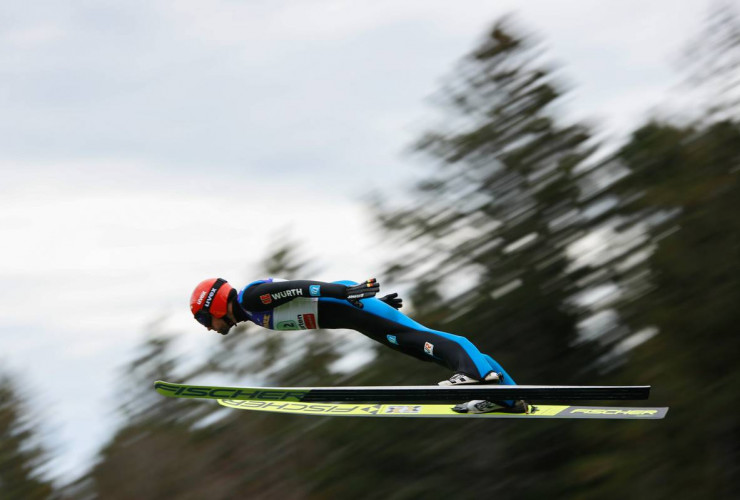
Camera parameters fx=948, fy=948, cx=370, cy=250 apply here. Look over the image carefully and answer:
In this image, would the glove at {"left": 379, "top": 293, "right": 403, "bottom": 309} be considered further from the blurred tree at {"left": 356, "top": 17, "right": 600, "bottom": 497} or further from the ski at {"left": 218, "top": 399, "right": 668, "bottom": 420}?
the blurred tree at {"left": 356, "top": 17, "right": 600, "bottom": 497}

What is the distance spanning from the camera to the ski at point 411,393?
24.3ft

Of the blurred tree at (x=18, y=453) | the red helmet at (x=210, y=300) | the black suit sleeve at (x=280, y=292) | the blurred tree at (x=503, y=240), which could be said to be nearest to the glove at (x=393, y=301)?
the black suit sleeve at (x=280, y=292)

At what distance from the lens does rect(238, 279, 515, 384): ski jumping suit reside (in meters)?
7.64

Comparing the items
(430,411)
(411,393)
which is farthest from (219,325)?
(430,411)

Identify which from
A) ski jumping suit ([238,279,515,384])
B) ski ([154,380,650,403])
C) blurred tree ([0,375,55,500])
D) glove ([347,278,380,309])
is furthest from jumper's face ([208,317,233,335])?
blurred tree ([0,375,55,500])

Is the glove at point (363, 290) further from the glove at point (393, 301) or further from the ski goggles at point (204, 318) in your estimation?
the ski goggles at point (204, 318)

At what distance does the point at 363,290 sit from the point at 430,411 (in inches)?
73.4

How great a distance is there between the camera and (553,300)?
19828mm

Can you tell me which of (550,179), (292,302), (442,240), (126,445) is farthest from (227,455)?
(292,302)

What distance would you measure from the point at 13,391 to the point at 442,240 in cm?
1466

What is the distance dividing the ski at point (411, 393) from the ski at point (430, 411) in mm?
292

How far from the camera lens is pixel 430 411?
8656 mm

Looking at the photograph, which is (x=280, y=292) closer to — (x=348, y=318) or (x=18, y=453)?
(x=348, y=318)

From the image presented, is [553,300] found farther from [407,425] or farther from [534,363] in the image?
[407,425]
